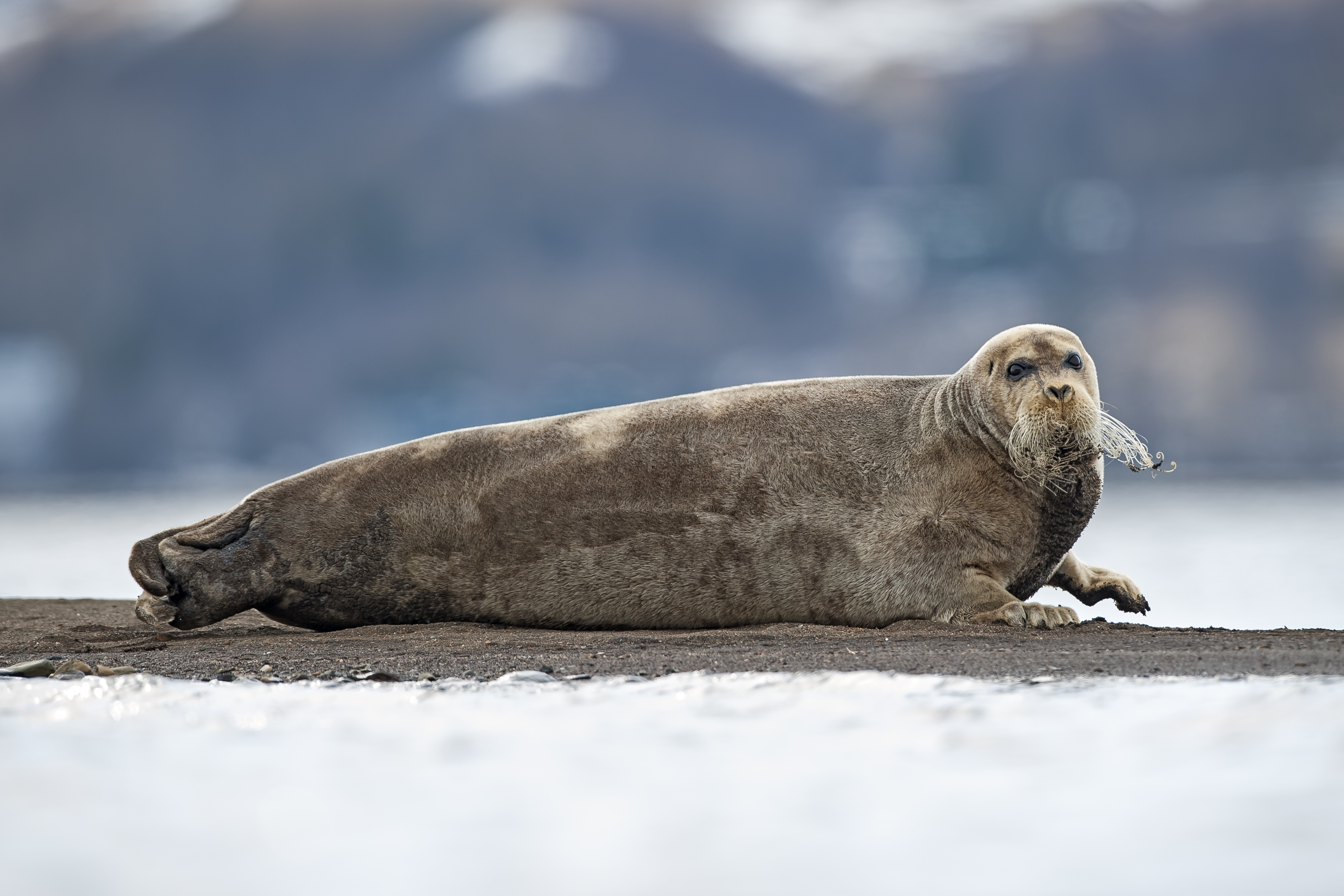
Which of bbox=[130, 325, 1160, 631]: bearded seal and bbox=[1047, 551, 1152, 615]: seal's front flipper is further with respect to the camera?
bbox=[1047, 551, 1152, 615]: seal's front flipper

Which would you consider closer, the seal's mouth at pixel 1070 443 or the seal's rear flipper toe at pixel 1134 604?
the seal's mouth at pixel 1070 443

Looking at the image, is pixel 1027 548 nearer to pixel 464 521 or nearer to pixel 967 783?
pixel 464 521

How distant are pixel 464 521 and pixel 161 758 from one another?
10.1ft

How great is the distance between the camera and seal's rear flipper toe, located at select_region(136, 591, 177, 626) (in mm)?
5234

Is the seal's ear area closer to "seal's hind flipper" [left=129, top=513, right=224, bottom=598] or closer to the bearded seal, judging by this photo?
the bearded seal

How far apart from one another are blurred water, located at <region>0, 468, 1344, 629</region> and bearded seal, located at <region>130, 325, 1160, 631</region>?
2.04 feet

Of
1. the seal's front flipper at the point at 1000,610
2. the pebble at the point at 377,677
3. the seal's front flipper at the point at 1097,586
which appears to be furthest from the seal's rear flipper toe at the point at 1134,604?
the pebble at the point at 377,677

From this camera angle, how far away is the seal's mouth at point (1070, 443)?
4789 millimetres

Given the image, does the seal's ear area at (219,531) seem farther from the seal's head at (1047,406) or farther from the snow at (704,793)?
the seal's head at (1047,406)

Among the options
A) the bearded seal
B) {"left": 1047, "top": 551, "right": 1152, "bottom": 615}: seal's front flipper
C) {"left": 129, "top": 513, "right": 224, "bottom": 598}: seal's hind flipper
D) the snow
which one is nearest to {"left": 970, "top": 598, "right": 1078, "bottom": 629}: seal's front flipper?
the bearded seal

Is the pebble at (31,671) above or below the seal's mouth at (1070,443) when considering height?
below

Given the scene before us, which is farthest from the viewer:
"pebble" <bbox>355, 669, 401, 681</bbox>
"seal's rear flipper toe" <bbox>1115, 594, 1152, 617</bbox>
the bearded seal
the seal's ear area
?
"seal's rear flipper toe" <bbox>1115, 594, 1152, 617</bbox>

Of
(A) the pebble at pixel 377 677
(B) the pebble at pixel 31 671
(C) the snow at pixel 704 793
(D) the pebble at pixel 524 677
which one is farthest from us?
(B) the pebble at pixel 31 671

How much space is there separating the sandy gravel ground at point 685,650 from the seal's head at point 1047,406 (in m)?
0.69
